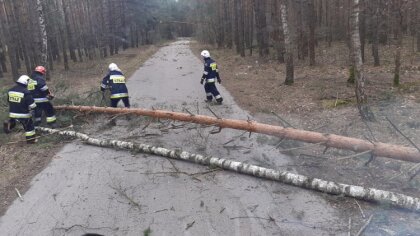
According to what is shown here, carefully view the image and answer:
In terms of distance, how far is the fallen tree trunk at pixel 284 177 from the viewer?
499cm

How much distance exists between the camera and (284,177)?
236 inches

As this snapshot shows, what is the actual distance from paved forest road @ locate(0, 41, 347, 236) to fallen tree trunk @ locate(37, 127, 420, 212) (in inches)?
5.2

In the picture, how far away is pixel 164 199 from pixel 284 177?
2.03m

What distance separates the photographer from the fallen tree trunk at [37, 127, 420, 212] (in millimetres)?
4992

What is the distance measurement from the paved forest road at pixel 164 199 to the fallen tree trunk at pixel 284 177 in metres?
0.13

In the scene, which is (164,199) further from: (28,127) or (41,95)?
(41,95)

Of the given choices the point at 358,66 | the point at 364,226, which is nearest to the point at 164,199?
the point at 364,226

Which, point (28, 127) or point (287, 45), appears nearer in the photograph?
point (28, 127)

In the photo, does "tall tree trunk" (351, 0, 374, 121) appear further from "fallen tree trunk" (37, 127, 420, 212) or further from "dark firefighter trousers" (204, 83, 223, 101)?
"dark firefighter trousers" (204, 83, 223, 101)

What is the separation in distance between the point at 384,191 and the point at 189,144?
14.1 feet

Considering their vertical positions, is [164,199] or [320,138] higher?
[320,138]

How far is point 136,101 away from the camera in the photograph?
13172mm

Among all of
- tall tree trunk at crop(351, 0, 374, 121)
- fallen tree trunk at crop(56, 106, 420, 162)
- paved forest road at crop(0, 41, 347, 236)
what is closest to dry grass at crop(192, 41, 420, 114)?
tall tree trunk at crop(351, 0, 374, 121)

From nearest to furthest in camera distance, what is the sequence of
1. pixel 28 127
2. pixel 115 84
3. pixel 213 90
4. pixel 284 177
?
pixel 284 177
pixel 28 127
pixel 115 84
pixel 213 90
